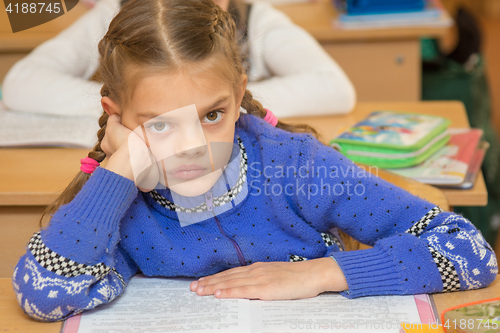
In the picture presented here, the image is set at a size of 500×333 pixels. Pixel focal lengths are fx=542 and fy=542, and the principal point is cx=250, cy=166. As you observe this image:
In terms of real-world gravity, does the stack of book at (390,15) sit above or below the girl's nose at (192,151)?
below

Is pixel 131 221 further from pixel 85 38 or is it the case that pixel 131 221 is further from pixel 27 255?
pixel 85 38

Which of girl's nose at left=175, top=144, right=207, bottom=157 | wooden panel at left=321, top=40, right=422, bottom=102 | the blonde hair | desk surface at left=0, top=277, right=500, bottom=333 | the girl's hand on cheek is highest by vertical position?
the blonde hair

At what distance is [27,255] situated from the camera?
77cm

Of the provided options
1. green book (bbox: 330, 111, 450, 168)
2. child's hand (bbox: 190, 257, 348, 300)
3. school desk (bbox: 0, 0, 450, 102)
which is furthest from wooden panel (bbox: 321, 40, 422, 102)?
child's hand (bbox: 190, 257, 348, 300)

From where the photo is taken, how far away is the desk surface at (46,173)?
104 centimetres

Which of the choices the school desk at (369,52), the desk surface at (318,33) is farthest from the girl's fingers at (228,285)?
the school desk at (369,52)

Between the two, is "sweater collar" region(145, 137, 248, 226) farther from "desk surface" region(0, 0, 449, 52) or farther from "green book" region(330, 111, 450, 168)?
"desk surface" region(0, 0, 449, 52)

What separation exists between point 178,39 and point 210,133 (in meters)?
0.14

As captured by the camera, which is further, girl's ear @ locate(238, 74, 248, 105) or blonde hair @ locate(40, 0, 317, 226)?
girl's ear @ locate(238, 74, 248, 105)

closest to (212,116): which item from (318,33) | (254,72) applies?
(254,72)

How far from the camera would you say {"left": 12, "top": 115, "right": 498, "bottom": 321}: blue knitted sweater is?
750 mm

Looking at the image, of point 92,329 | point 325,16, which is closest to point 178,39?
point 92,329

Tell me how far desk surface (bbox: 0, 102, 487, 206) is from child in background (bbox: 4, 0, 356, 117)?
0.07 meters

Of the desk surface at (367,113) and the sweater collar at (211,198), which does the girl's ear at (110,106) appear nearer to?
the sweater collar at (211,198)
